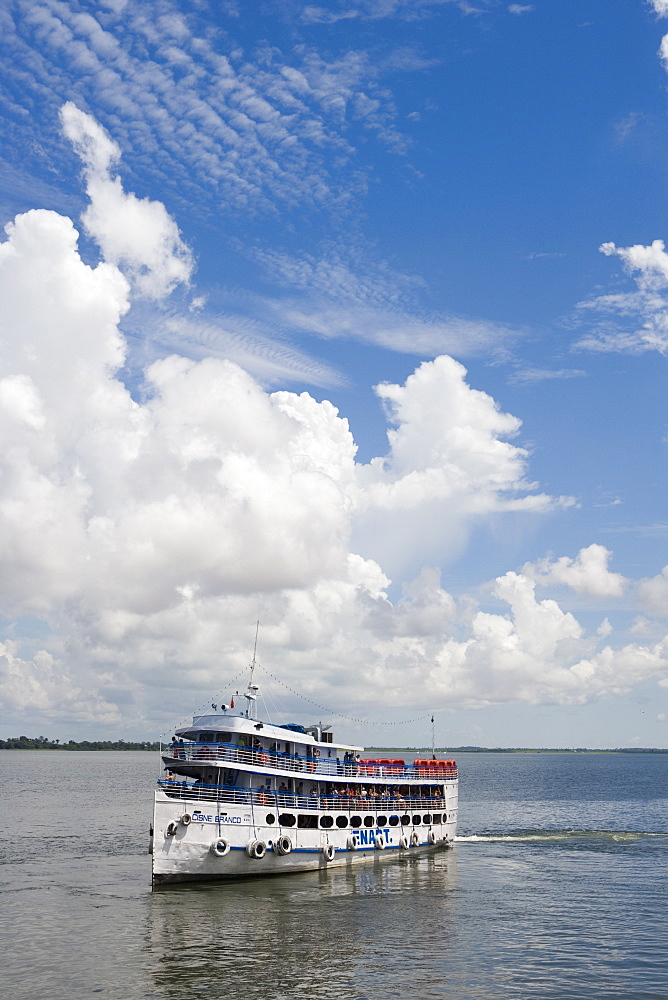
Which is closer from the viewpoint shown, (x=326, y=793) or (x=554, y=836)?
(x=326, y=793)

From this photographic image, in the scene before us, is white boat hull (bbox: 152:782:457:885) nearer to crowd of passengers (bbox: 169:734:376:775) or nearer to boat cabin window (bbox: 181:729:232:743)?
crowd of passengers (bbox: 169:734:376:775)

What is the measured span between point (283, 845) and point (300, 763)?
591 centimetres

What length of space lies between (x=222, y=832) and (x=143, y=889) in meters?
5.96

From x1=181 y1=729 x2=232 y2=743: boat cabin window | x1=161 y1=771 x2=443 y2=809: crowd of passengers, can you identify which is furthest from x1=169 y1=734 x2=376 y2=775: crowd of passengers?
x1=161 y1=771 x2=443 y2=809: crowd of passengers

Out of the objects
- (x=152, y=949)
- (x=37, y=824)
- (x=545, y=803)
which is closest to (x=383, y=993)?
(x=152, y=949)

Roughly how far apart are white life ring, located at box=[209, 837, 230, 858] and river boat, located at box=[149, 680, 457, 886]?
2.2 inches

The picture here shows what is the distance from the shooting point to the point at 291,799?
51.1m

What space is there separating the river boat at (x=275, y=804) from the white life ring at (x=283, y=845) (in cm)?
6

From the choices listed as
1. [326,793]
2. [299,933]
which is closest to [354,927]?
[299,933]

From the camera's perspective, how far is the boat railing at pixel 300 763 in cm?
4838

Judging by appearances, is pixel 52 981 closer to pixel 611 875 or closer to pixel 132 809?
pixel 611 875

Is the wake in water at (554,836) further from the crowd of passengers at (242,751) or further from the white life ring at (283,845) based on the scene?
the white life ring at (283,845)

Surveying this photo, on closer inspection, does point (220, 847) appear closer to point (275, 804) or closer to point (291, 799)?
point (275, 804)

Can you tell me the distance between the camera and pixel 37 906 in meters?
42.4
